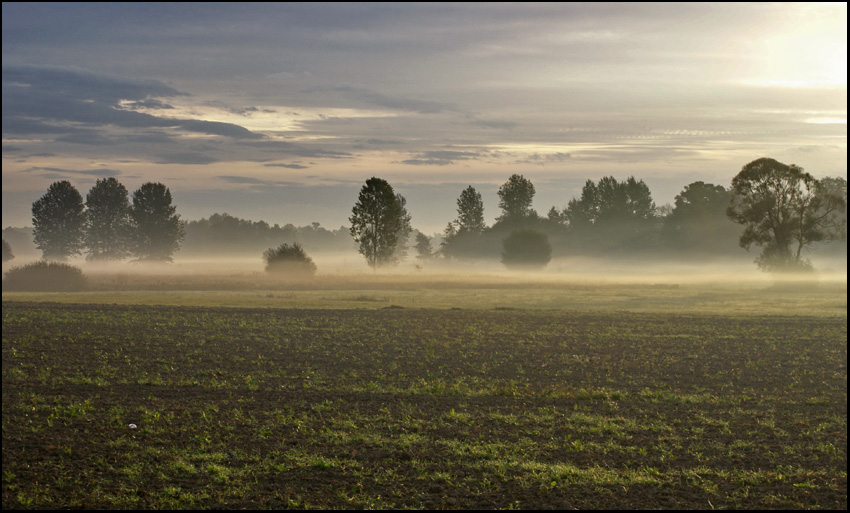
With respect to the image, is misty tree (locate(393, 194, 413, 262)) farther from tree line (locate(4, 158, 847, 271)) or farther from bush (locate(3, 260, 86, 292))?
bush (locate(3, 260, 86, 292))

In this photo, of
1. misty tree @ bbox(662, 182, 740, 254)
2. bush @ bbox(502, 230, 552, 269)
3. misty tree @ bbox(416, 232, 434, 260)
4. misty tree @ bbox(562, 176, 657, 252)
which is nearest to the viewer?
bush @ bbox(502, 230, 552, 269)

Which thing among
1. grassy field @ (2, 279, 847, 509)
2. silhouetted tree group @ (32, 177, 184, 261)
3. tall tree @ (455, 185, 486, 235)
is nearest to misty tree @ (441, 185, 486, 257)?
tall tree @ (455, 185, 486, 235)

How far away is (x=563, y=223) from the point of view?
12812cm

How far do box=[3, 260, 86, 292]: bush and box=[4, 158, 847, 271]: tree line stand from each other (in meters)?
34.7

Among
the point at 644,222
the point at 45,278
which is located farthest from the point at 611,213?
the point at 45,278

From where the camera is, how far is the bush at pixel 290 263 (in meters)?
71.4

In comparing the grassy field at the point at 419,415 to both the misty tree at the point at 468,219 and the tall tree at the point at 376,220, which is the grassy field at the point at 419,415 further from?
the misty tree at the point at 468,219

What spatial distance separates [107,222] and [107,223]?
0.58 feet

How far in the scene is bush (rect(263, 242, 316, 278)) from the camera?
71.4 m

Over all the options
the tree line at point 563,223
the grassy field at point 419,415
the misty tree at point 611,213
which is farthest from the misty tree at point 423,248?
the grassy field at point 419,415

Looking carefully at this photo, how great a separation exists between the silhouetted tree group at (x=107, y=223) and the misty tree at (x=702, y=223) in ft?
264

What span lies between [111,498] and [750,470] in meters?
10.5

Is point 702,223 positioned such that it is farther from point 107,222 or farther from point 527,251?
point 107,222

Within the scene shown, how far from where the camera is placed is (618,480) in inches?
428
